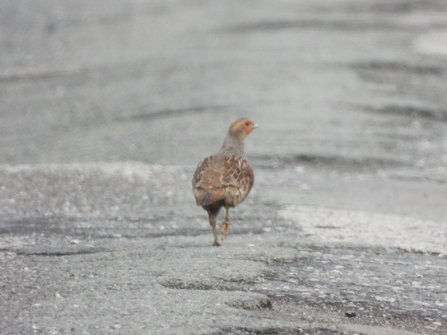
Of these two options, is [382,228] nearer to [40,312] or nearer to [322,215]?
[322,215]

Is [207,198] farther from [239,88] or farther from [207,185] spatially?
[239,88]

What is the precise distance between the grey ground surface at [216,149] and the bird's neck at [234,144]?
0.73 meters

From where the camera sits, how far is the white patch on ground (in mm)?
7048

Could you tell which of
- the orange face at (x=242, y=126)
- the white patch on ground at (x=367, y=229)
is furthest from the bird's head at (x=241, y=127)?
the white patch on ground at (x=367, y=229)

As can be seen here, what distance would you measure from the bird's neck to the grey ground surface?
2.39 feet

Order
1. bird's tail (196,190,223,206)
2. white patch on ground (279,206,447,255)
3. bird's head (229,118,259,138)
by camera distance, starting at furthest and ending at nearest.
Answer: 1. bird's head (229,118,259,138)
2. white patch on ground (279,206,447,255)
3. bird's tail (196,190,223,206)

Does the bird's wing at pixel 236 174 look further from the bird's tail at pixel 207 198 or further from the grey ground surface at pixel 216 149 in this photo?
the grey ground surface at pixel 216 149

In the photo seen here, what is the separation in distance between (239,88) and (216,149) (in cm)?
316

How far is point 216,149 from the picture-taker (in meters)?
10.7

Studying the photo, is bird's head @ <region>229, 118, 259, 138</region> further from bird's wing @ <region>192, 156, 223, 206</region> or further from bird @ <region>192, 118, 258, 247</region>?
bird's wing @ <region>192, 156, 223, 206</region>

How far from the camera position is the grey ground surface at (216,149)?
5.18 m

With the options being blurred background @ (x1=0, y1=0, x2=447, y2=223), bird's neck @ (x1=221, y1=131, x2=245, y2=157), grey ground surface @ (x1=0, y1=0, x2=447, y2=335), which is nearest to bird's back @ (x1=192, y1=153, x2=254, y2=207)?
grey ground surface @ (x1=0, y1=0, x2=447, y2=335)

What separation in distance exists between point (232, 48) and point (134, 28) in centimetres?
393

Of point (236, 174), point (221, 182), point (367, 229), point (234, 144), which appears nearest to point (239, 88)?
point (234, 144)
